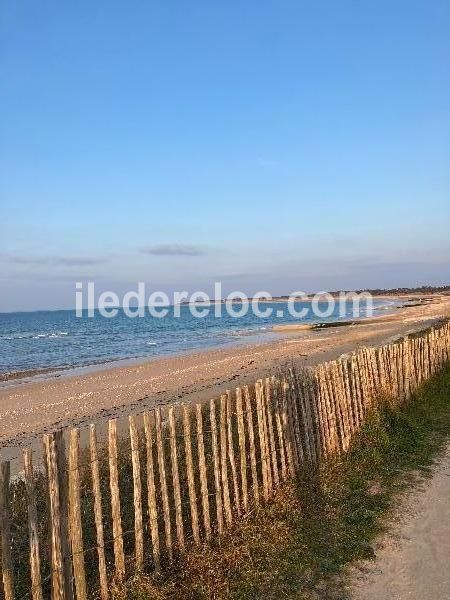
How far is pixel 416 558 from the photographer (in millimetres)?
4906

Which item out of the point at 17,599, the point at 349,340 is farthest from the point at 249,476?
the point at 349,340

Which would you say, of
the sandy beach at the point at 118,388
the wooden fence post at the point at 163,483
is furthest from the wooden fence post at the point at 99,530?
the sandy beach at the point at 118,388

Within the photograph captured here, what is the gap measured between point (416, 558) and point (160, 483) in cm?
253

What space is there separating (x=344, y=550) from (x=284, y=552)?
0.59 m

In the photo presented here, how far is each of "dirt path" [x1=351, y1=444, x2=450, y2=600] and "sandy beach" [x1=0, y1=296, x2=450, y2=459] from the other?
26.8 ft

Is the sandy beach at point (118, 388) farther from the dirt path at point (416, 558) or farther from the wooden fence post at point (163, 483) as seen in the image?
the dirt path at point (416, 558)

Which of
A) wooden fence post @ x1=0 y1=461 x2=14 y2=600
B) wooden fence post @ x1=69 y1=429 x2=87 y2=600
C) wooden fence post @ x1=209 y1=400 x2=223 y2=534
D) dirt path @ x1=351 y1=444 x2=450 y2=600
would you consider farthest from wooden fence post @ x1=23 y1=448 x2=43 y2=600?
dirt path @ x1=351 y1=444 x2=450 y2=600

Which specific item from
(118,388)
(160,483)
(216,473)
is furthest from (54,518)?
(118,388)

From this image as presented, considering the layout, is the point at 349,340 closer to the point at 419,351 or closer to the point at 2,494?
the point at 419,351

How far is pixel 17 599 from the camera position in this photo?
14.3 ft

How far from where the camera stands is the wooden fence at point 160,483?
13.0 ft

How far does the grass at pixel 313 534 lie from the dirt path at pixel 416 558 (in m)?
0.18

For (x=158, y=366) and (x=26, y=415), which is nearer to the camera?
(x=26, y=415)

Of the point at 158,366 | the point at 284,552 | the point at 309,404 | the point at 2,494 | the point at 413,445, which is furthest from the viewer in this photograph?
the point at 158,366
